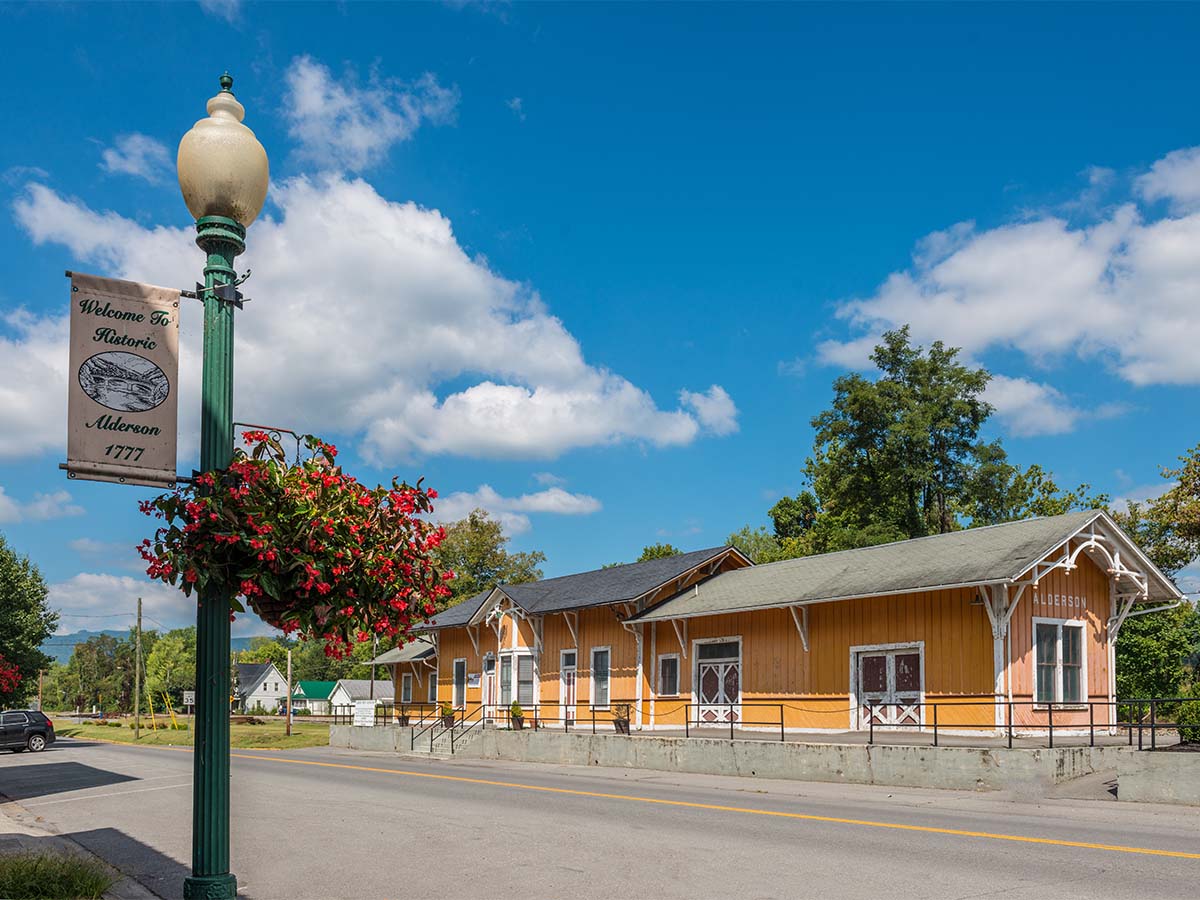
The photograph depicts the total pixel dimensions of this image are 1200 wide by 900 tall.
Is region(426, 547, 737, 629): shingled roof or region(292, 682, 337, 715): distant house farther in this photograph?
region(292, 682, 337, 715): distant house

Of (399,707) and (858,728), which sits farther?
(399,707)

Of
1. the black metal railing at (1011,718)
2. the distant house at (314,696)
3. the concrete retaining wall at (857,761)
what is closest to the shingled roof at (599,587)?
the concrete retaining wall at (857,761)

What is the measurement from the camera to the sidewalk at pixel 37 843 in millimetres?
9445

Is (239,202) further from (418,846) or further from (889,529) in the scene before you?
(889,529)

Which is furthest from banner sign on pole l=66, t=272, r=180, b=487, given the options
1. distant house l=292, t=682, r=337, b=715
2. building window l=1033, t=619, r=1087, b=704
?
distant house l=292, t=682, r=337, b=715

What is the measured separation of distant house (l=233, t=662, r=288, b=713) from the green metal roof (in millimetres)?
13062

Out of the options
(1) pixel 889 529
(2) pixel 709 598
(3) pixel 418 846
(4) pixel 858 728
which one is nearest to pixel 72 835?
(3) pixel 418 846

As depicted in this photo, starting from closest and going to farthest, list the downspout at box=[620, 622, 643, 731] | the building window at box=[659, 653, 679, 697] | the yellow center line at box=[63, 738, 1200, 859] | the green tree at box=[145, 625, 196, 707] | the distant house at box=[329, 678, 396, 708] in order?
the yellow center line at box=[63, 738, 1200, 859]
the building window at box=[659, 653, 679, 697]
the downspout at box=[620, 622, 643, 731]
the distant house at box=[329, 678, 396, 708]
the green tree at box=[145, 625, 196, 707]

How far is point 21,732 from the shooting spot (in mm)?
41812

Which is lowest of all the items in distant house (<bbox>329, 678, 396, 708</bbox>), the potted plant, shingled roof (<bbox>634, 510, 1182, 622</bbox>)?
distant house (<bbox>329, 678, 396, 708</bbox>)

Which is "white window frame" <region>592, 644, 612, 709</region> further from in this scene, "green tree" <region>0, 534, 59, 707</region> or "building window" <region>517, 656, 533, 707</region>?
"green tree" <region>0, 534, 59, 707</region>

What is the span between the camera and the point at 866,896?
364 inches

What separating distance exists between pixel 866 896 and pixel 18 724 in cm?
4136

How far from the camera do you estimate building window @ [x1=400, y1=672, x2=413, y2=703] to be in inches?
2051
